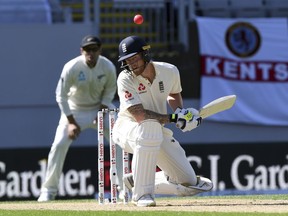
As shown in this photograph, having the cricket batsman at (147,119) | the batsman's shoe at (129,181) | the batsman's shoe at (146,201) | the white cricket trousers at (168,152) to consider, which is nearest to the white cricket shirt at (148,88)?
the cricket batsman at (147,119)

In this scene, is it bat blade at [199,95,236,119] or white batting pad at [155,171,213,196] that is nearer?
bat blade at [199,95,236,119]

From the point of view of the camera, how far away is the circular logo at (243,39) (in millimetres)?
17406

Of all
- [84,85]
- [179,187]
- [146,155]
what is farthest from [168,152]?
[84,85]

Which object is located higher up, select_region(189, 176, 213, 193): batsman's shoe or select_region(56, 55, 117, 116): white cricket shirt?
select_region(56, 55, 117, 116): white cricket shirt

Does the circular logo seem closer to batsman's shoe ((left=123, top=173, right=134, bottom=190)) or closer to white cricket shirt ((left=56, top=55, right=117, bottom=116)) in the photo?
white cricket shirt ((left=56, top=55, right=117, bottom=116))

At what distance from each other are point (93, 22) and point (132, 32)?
75 cm

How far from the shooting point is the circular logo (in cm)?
1741

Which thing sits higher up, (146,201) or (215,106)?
(215,106)

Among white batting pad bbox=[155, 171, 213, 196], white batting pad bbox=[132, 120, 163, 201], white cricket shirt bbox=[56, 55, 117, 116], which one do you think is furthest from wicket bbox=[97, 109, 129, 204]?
white cricket shirt bbox=[56, 55, 117, 116]

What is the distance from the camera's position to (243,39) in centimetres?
1750

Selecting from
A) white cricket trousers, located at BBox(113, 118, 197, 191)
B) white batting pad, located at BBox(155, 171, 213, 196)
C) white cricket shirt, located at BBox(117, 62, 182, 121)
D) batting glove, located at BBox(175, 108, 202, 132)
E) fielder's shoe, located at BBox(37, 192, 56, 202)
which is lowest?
fielder's shoe, located at BBox(37, 192, 56, 202)

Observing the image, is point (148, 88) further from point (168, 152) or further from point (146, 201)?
point (146, 201)

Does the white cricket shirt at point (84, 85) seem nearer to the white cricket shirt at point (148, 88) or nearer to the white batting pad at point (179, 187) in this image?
the white batting pad at point (179, 187)

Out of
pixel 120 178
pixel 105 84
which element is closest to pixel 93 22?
pixel 105 84
